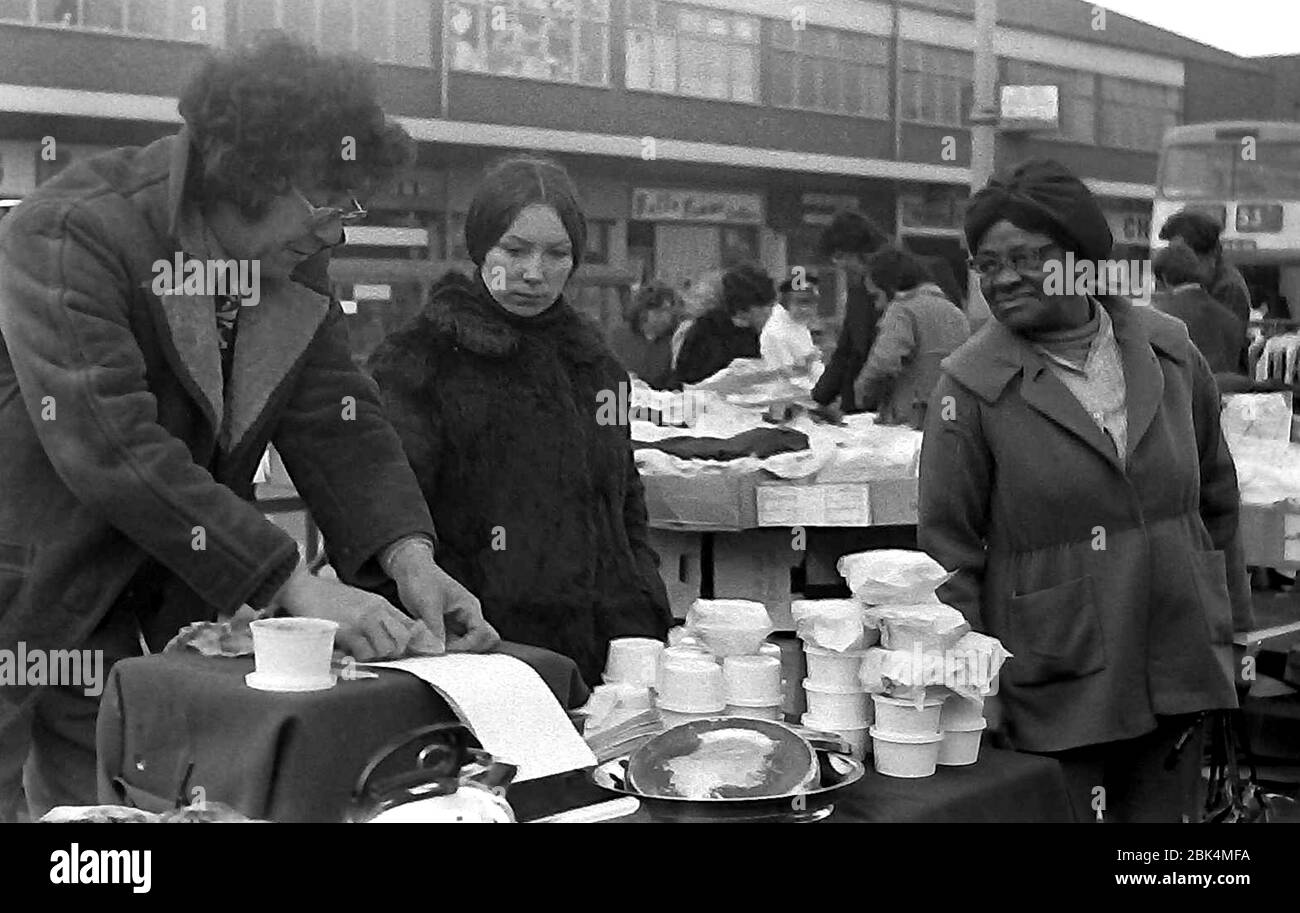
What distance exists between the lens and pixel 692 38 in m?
2.04

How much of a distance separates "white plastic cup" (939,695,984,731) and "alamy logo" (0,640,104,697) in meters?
0.83

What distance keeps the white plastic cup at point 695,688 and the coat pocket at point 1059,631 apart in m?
0.60

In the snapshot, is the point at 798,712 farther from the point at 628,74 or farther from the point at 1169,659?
the point at 628,74

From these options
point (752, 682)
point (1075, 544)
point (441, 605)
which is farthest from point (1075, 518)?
point (441, 605)

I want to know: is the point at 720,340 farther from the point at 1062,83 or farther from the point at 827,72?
the point at 1062,83

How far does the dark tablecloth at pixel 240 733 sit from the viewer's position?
117 cm

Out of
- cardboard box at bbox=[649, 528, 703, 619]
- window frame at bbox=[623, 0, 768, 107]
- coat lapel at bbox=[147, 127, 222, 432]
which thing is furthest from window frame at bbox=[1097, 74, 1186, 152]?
cardboard box at bbox=[649, 528, 703, 619]

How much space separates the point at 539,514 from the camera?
2.08 m

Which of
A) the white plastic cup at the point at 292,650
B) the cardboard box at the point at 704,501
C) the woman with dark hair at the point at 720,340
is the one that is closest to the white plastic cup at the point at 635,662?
the white plastic cup at the point at 292,650

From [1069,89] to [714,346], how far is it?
3.33m

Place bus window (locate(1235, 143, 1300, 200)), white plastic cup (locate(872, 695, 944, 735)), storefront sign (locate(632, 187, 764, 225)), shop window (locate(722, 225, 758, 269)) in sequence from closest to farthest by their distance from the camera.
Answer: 1. white plastic cup (locate(872, 695, 944, 735))
2. storefront sign (locate(632, 187, 764, 225))
3. shop window (locate(722, 225, 758, 269))
4. bus window (locate(1235, 143, 1300, 200))

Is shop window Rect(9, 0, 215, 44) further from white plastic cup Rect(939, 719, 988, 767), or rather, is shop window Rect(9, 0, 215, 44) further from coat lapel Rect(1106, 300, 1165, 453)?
coat lapel Rect(1106, 300, 1165, 453)

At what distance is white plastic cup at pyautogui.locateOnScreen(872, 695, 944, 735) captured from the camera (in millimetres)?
1420

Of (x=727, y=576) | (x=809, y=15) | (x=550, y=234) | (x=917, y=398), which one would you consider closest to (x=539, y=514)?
(x=550, y=234)
